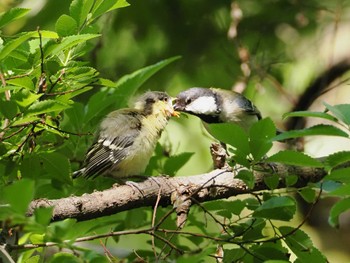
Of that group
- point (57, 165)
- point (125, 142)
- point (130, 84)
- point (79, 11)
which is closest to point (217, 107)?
point (125, 142)

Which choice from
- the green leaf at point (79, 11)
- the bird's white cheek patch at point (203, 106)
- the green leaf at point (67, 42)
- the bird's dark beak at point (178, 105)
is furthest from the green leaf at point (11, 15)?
the bird's white cheek patch at point (203, 106)

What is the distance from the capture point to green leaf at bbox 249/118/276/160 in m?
1.69

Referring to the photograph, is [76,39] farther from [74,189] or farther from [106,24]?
[106,24]

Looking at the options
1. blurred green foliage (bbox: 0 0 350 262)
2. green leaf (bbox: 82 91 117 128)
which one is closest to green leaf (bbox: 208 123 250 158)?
blurred green foliage (bbox: 0 0 350 262)

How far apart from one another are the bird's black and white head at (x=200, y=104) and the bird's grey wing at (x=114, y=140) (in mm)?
621

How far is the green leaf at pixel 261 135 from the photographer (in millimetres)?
1687

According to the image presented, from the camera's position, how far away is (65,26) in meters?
1.88

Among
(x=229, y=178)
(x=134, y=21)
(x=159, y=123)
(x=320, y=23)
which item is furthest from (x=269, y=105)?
(x=229, y=178)

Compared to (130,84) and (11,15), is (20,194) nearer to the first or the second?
(11,15)

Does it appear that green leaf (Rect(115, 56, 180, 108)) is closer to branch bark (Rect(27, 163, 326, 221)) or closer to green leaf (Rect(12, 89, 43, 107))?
branch bark (Rect(27, 163, 326, 221))

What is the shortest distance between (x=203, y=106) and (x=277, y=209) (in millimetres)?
1917

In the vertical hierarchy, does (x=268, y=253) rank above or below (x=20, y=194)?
below

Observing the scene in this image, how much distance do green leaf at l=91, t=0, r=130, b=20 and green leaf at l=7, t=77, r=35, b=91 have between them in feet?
0.98

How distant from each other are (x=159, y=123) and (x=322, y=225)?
5.15ft
